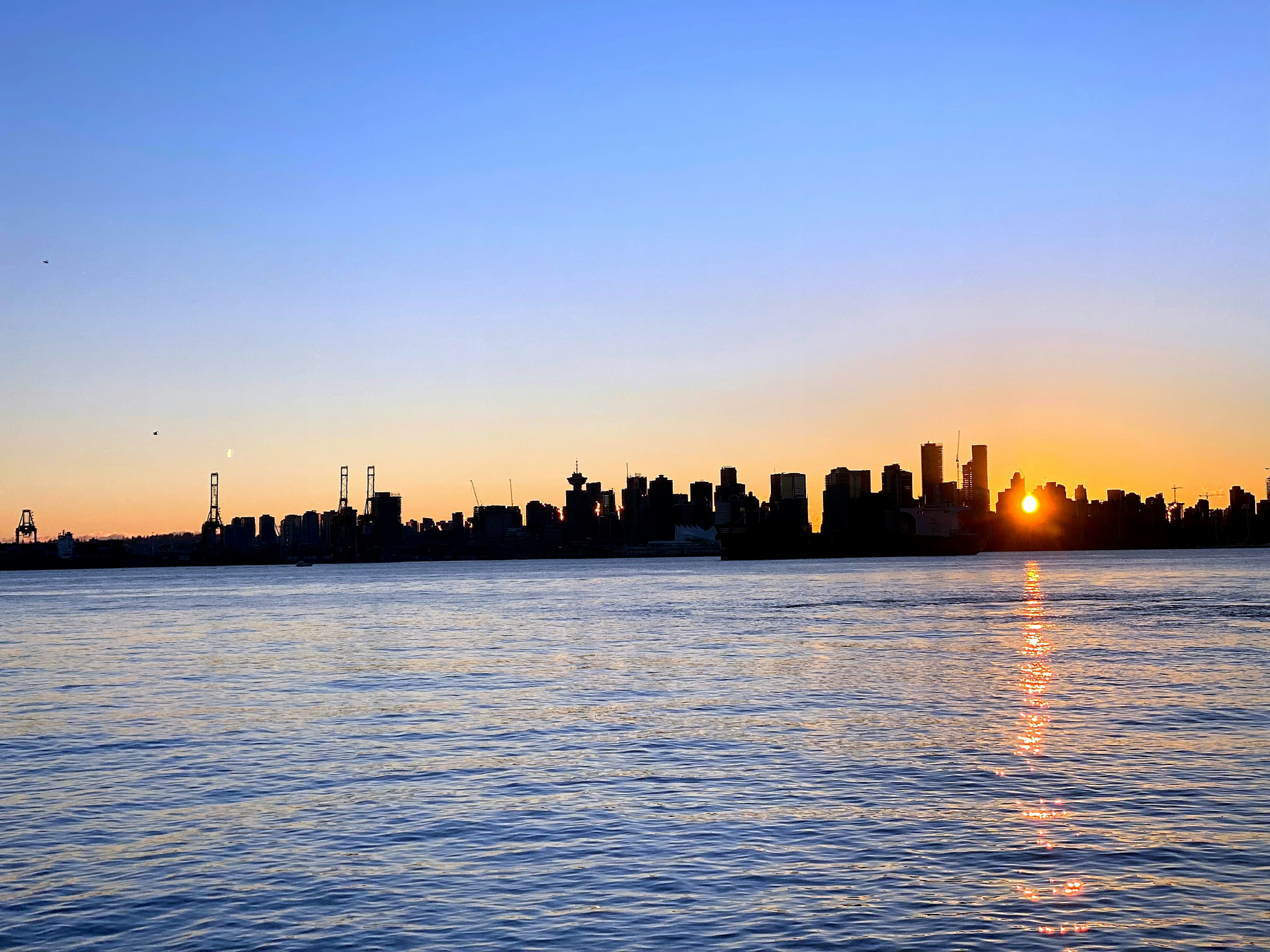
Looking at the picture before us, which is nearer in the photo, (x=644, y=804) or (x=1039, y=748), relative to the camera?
(x=644, y=804)

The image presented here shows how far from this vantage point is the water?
18.9 metres

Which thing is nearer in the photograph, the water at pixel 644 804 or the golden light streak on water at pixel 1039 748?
the water at pixel 644 804

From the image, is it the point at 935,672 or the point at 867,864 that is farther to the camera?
the point at 935,672

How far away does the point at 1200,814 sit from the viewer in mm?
25406

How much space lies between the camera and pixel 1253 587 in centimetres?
16275

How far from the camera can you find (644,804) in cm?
2778

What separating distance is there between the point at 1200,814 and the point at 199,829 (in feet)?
68.5

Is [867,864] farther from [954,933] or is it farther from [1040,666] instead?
[1040,666]

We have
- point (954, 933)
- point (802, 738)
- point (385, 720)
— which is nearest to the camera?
point (954, 933)

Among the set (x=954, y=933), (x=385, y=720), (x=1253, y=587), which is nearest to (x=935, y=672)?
(x=385, y=720)

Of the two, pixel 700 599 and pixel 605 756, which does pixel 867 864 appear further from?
pixel 700 599

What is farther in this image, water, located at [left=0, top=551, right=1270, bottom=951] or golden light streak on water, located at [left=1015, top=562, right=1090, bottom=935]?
golden light streak on water, located at [left=1015, top=562, right=1090, bottom=935]

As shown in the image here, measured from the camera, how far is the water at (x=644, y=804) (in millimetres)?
18906

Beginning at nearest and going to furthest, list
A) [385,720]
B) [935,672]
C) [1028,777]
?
[1028,777]
[385,720]
[935,672]
